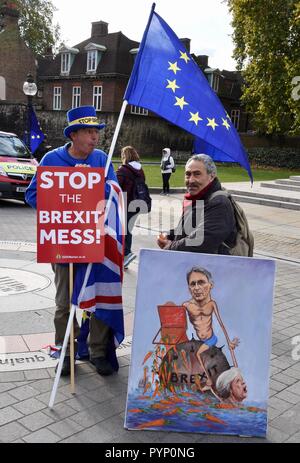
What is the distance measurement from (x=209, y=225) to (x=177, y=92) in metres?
0.97

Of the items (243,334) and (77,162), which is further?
(77,162)

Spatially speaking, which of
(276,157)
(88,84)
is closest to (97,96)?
(88,84)

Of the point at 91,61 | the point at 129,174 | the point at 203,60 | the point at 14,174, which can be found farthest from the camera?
the point at 203,60

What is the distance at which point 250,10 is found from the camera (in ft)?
95.6

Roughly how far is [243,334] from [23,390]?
5.57 ft

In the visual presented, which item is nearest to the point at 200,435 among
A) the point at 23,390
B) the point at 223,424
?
the point at 223,424

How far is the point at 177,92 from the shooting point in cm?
337

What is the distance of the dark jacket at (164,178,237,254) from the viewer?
3.27m

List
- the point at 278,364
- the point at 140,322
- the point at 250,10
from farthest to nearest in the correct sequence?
the point at 250,10 < the point at 278,364 < the point at 140,322

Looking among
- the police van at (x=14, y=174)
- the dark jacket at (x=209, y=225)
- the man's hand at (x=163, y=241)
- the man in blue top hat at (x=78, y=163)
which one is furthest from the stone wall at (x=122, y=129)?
the dark jacket at (x=209, y=225)

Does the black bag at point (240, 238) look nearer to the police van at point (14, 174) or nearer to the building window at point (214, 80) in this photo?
the police van at point (14, 174)

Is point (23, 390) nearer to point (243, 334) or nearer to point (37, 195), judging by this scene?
point (37, 195)

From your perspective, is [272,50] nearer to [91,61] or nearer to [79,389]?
[91,61]

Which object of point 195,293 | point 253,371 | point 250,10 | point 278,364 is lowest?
point 278,364
